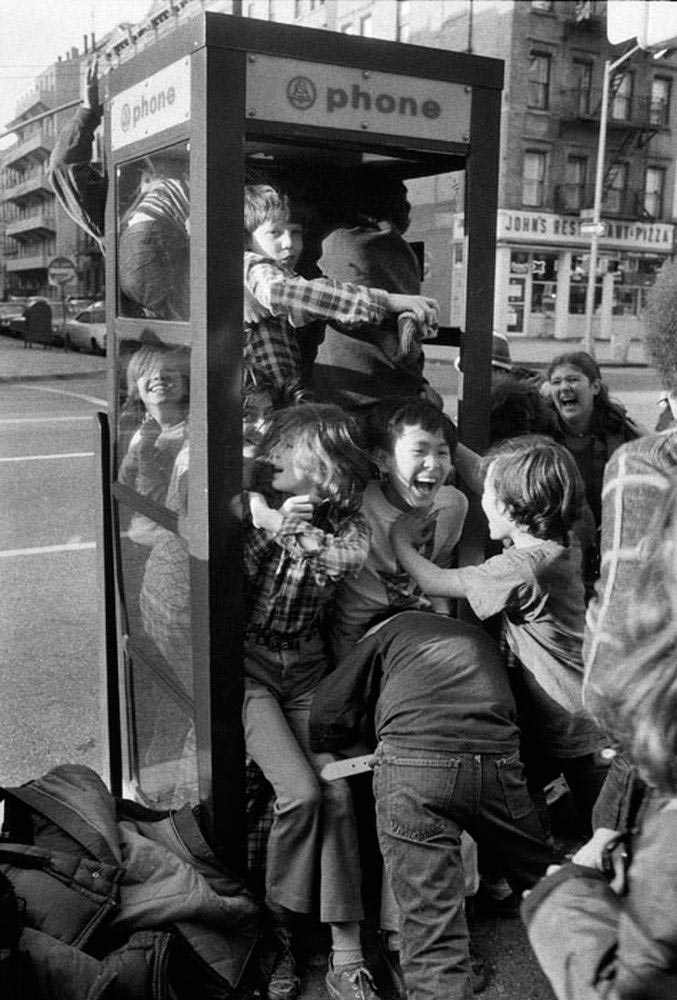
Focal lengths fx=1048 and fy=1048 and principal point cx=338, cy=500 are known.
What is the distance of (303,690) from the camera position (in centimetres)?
270

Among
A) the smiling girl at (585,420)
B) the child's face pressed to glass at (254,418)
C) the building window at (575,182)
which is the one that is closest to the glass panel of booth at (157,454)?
the child's face pressed to glass at (254,418)

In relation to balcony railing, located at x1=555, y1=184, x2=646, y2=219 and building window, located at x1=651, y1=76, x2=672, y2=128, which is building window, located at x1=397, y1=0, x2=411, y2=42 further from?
building window, located at x1=651, y1=76, x2=672, y2=128

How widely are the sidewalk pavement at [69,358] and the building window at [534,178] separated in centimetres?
472

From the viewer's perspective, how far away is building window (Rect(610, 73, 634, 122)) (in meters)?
36.3

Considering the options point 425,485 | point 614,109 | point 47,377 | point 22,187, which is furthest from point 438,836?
point 22,187

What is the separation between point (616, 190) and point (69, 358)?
21.8m

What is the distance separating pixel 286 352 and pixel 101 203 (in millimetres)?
723

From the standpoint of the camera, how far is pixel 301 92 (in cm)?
242

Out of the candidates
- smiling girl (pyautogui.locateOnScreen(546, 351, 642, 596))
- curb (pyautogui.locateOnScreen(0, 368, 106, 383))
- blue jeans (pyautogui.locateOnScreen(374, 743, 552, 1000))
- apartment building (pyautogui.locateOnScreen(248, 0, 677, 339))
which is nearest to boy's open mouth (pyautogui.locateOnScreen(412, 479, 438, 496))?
blue jeans (pyautogui.locateOnScreen(374, 743, 552, 1000))

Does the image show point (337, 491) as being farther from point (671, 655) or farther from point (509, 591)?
point (671, 655)

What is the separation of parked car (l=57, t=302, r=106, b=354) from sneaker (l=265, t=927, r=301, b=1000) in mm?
24882

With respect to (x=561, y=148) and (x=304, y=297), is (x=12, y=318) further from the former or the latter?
(x=304, y=297)

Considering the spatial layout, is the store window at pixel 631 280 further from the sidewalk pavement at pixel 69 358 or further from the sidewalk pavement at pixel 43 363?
the sidewalk pavement at pixel 43 363

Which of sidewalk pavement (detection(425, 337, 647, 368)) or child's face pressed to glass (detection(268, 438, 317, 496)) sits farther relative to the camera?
sidewalk pavement (detection(425, 337, 647, 368))
